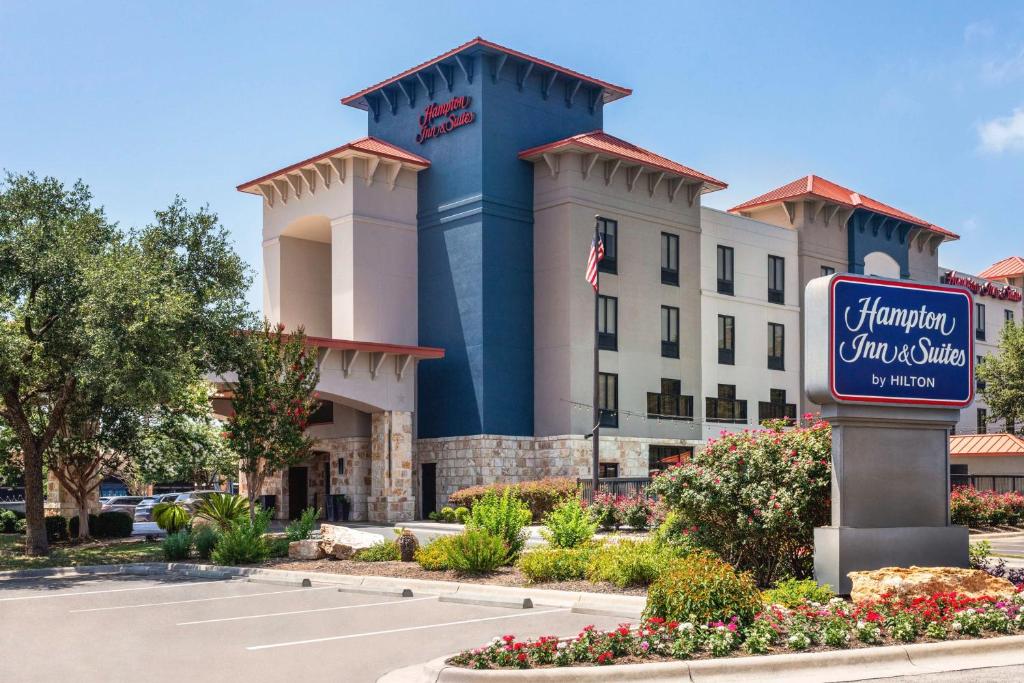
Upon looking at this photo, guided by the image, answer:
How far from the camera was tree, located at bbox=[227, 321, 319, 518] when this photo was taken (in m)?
30.1

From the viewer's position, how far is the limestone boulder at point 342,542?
23203mm

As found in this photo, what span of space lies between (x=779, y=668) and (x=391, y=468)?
33.3 meters

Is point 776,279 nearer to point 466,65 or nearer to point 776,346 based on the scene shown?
point 776,346

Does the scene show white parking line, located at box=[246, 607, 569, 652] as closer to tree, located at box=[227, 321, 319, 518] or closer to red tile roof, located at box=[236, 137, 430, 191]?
tree, located at box=[227, 321, 319, 518]

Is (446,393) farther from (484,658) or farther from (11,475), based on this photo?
(484,658)

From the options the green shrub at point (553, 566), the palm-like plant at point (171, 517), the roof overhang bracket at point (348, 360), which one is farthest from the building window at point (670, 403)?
the green shrub at point (553, 566)

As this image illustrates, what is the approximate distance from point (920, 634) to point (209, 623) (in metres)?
9.01

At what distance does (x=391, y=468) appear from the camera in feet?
141

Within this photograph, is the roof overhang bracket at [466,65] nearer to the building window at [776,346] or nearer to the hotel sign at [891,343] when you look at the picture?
the building window at [776,346]

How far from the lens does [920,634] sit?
1144 cm

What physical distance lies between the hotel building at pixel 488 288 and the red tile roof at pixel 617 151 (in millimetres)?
111

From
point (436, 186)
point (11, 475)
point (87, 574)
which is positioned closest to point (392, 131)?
point (436, 186)

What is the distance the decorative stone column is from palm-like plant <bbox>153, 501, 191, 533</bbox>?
944 cm

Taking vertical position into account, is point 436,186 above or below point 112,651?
above
